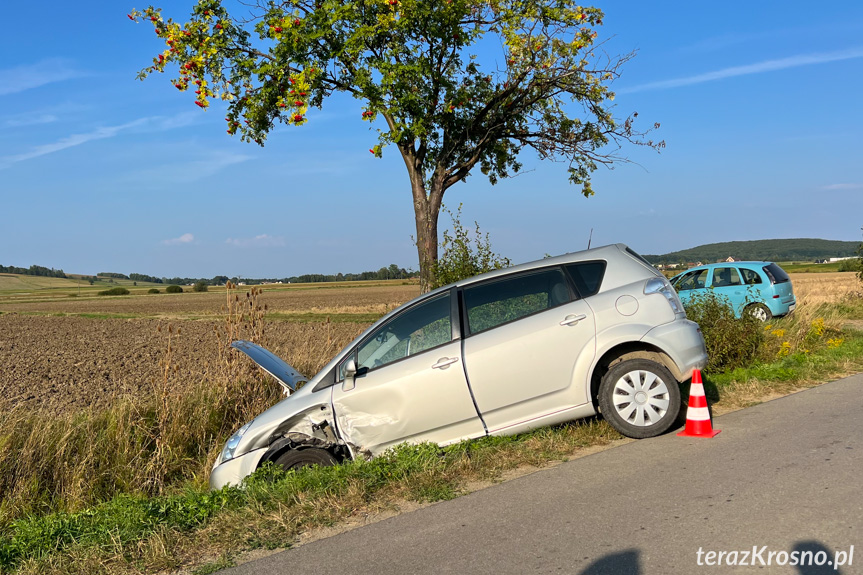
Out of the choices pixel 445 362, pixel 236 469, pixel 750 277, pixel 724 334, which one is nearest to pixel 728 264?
pixel 750 277

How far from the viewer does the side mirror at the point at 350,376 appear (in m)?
6.80

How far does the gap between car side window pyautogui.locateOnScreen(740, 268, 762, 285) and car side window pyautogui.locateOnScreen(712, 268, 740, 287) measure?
0.20m

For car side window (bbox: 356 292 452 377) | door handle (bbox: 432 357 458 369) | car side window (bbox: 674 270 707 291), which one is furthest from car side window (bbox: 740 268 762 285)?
door handle (bbox: 432 357 458 369)

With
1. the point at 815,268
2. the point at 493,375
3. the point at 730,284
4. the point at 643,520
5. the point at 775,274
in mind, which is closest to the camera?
the point at 643,520

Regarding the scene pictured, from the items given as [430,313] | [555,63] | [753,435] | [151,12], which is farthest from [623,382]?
[151,12]

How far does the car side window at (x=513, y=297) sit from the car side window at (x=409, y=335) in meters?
0.25

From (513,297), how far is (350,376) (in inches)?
67.8

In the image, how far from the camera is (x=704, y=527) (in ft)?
14.9

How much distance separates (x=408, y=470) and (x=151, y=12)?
10.4m

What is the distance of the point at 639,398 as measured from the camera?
689 cm

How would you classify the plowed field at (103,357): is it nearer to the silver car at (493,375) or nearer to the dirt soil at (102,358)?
the dirt soil at (102,358)

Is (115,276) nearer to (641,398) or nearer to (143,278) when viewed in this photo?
(143,278)

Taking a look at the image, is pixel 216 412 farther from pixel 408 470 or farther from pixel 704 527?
pixel 704 527

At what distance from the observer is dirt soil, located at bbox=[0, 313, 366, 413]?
509 inches
